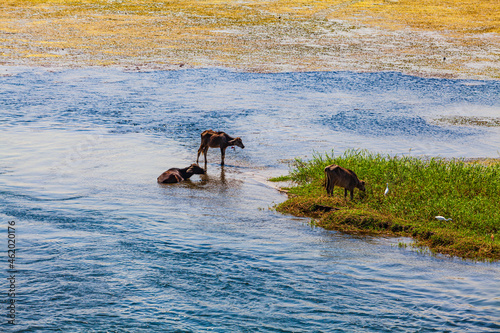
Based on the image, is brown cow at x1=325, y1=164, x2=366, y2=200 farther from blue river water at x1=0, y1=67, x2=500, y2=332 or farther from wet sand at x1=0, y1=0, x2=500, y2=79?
wet sand at x1=0, y1=0, x2=500, y2=79

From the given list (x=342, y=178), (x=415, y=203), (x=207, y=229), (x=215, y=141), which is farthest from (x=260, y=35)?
(x=207, y=229)

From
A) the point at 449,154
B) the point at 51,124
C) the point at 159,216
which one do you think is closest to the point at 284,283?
the point at 159,216

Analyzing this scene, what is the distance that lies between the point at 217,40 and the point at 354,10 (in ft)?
44.6

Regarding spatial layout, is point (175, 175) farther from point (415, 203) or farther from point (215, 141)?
point (415, 203)

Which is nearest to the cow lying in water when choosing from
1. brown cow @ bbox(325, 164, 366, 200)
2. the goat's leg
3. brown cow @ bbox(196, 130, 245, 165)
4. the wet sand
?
brown cow @ bbox(196, 130, 245, 165)

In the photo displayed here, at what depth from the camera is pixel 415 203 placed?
11.9 meters

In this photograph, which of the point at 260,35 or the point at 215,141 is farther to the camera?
the point at 260,35

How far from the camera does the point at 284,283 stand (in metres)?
8.62

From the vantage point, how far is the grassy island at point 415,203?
34.0 ft

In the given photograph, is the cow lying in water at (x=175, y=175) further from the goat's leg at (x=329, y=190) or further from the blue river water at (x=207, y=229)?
the goat's leg at (x=329, y=190)

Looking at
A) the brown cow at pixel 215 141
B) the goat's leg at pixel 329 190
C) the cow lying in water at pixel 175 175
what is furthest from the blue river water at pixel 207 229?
the goat's leg at pixel 329 190

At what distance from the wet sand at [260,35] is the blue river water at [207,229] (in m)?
7.11

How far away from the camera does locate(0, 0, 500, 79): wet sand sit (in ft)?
99.1

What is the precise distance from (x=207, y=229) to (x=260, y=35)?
88.1ft
